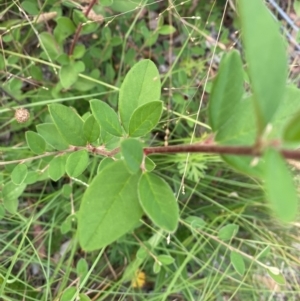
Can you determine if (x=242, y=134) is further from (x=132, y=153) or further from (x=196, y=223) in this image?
(x=196, y=223)

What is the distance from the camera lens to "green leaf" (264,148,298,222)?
16.5 inches

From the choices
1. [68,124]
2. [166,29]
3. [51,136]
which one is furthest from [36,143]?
[166,29]

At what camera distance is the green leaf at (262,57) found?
0.42 metres

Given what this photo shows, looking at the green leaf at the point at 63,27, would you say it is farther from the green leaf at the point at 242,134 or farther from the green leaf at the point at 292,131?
the green leaf at the point at 292,131

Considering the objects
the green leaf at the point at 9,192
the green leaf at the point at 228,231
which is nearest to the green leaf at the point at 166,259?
the green leaf at the point at 228,231

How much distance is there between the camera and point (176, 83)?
1.44m

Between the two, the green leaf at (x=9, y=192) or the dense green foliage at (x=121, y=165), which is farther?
the green leaf at (x=9, y=192)

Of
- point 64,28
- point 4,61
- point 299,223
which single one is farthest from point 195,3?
point 299,223

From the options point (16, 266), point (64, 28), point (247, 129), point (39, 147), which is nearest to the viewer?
point (247, 129)

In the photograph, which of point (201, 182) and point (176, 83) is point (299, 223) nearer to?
point (201, 182)

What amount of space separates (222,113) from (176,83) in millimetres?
894

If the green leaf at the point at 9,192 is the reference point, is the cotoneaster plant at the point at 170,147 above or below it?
above

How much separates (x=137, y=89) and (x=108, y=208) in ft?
0.85

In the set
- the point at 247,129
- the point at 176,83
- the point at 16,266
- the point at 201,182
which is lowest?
the point at 16,266
